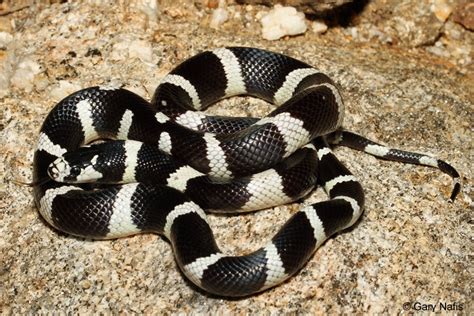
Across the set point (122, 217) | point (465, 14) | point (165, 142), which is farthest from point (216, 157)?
point (465, 14)

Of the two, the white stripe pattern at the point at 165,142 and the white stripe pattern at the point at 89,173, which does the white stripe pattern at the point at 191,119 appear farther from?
the white stripe pattern at the point at 89,173

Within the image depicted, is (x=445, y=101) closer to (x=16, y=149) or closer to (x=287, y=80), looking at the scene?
(x=287, y=80)

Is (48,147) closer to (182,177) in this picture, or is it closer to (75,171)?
(75,171)

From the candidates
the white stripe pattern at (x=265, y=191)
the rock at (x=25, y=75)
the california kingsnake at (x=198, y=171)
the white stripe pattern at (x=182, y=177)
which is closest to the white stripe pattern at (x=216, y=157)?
the california kingsnake at (x=198, y=171)

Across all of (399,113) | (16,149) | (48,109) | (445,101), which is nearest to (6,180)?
(16,149)

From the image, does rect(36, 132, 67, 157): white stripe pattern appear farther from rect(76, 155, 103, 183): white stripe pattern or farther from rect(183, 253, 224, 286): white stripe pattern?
rect(183, 253, 224, 286): white stripe pattern

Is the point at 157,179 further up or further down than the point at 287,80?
further down
